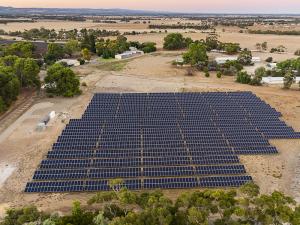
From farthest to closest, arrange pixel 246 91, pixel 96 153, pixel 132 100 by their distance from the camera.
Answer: pixel 246 91, pixel 132 100, pixel 96 153

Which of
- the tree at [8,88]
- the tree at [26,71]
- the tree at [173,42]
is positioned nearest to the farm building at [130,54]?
the tree at [173,42]

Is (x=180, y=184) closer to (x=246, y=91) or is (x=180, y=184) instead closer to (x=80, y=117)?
(x=80, y=117)

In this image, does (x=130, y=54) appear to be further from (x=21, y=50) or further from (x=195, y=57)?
(x=21, y=50)

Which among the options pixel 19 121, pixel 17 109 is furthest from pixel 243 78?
pixel 19 121

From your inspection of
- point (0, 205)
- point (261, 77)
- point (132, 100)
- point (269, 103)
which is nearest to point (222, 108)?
point (269, 103)

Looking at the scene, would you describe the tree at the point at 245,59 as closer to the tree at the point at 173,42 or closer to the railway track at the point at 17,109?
the tree at the point at 173,42

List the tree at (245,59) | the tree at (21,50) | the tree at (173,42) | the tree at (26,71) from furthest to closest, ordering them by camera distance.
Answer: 1. the tree at (173,42)
2. the tree at (21,50)
3. the tree at (245,59)
4. the tree at (26,71)
